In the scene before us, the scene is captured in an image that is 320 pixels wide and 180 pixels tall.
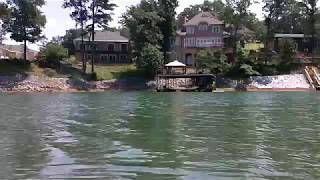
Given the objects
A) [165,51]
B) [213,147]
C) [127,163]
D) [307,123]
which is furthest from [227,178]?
[165,51]

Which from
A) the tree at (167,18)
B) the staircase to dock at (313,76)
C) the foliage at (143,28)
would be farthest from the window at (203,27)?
the staircase to dock at (313,76)

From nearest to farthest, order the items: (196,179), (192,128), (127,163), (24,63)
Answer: (196,179), (127,163), (192,128), (24,63)

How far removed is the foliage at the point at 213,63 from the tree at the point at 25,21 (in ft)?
94.5

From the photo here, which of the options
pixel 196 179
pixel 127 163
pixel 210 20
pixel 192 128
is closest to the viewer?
pixel 196 179

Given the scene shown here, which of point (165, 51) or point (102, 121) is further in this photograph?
point (165, 51)

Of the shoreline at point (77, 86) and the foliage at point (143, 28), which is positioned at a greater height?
the foliage at point (143, 28)

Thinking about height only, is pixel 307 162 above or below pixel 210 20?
below

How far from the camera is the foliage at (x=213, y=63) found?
10238 centimetres

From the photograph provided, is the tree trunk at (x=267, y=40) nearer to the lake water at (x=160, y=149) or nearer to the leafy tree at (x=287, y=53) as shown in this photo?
the leafy tree at (x=287, y=53)

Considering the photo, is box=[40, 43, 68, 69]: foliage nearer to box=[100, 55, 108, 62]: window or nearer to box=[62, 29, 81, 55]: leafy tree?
box=[62, 29, 81, 55]: leafy tree

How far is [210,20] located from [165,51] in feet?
50.5

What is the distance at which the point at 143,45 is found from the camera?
102875mm

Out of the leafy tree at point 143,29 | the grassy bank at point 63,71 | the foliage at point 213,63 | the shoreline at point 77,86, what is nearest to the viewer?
the shoreline at point 77,86

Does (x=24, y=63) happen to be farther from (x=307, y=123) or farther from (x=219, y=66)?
(x=307, y=123)
